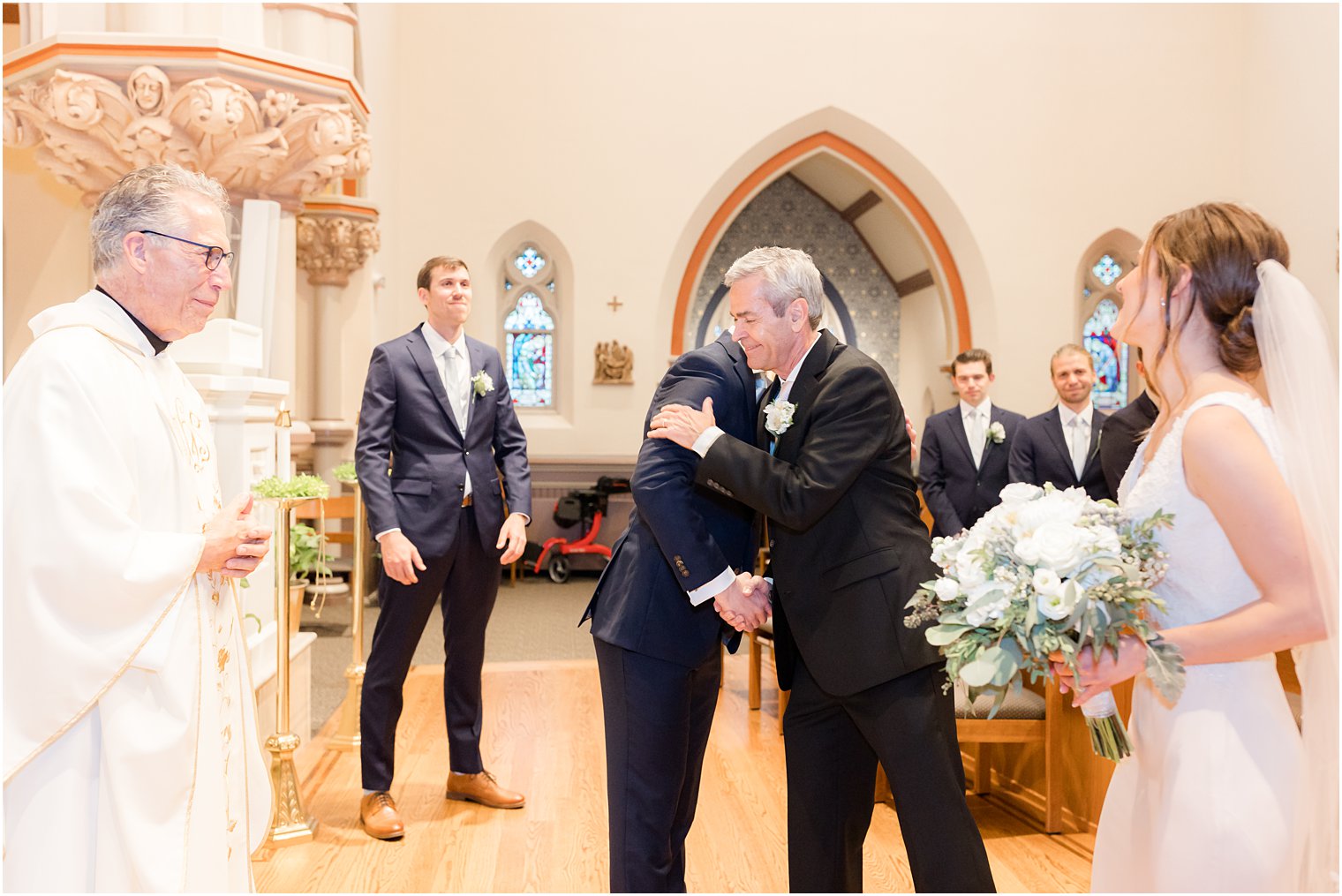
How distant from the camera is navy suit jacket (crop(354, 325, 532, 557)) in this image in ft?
11.6

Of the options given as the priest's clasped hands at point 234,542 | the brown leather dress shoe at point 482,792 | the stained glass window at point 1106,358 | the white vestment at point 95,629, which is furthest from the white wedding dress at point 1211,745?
the stained glass window at point 1106,358

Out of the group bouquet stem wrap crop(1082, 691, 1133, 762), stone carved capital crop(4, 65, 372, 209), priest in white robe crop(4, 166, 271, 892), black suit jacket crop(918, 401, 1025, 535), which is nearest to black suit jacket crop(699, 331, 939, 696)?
bouquet stem wrap crop(1082, 691, 1133, 762)

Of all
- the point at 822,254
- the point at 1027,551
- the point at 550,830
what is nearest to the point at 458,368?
the point at 550,830

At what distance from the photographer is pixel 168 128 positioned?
12.8 ft

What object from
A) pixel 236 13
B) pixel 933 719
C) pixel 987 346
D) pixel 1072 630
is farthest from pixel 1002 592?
pixel 987 346

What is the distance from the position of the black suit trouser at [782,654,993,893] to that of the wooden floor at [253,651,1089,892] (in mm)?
926

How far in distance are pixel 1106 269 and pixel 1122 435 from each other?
8212mm

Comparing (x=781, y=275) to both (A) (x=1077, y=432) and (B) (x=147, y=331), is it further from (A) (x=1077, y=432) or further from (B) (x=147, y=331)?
(A) (x=1077, y=432)

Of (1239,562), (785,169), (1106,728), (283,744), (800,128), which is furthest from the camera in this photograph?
(785,169)

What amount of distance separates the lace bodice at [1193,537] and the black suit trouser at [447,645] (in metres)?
2.51

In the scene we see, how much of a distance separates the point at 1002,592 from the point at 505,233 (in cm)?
950

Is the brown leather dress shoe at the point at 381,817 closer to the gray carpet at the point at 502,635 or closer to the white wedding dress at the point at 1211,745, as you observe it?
the gray carpet at the point at 502,635

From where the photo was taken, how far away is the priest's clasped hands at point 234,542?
6.12 feet

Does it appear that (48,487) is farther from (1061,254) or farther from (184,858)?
(1061,254)
